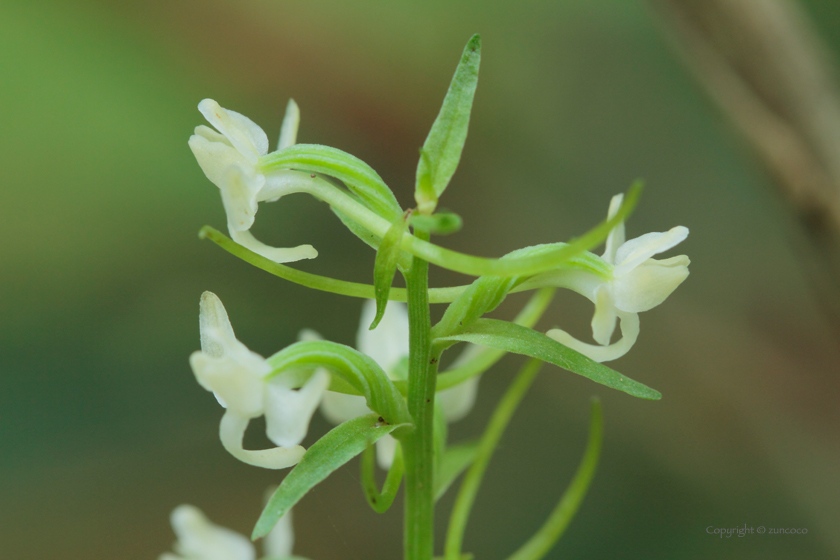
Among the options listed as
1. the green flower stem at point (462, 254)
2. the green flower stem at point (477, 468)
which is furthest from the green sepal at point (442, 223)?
the green flower stem at point (477, 468)

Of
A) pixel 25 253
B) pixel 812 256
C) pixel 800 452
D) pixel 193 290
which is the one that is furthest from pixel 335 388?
pixel 800 452

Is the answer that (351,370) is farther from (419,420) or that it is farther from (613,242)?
(613,242)

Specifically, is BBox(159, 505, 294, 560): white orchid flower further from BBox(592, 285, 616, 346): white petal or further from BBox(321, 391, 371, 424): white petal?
BBox(592, 285, 616, 346): white petal

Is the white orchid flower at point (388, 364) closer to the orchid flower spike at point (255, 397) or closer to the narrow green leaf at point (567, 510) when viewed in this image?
the narrow green leaf at point (567, 510)

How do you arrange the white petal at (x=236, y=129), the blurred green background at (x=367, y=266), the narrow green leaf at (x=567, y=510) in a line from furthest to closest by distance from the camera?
1. the blurred green background at (x=367, y=266)
2. the narrow green leaf at (x=567, y=510)
3. the white petal at (x=236, y=129)

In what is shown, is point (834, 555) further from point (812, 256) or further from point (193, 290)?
point (193, 290)

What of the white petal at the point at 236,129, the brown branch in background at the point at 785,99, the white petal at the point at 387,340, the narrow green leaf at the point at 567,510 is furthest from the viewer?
the brown branch in background at the point at 785,99

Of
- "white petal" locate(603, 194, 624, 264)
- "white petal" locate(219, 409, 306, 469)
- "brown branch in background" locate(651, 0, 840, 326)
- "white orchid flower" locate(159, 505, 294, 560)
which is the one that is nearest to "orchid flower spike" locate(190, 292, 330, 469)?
"white petal" locate(219, 409, 306, 469)
